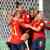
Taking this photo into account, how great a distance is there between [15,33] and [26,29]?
0.08 m

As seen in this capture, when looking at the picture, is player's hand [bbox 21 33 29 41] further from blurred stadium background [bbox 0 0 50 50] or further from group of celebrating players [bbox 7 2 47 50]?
A: blurred stadium background [bbox 0 0 50 50]

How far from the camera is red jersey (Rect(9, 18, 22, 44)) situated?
4.68 ft

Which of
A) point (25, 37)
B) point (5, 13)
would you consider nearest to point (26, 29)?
point (25, 37)

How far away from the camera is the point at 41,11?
1413 mm

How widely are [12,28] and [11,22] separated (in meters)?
0.04

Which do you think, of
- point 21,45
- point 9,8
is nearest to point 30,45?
point 21,45

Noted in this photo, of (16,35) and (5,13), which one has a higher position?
(5,13)

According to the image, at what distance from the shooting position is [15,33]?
4.69 ft

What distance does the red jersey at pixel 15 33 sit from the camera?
1426mm

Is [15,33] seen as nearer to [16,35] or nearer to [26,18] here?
[16,35]

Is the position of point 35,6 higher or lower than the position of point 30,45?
higher

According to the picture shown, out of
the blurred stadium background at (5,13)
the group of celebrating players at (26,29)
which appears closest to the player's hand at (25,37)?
the group of celebrating players at (26,29)

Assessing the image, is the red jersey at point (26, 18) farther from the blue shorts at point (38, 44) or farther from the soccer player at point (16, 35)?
the blue shorts at point (38, 44)

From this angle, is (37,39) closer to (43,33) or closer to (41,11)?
(43,33)
